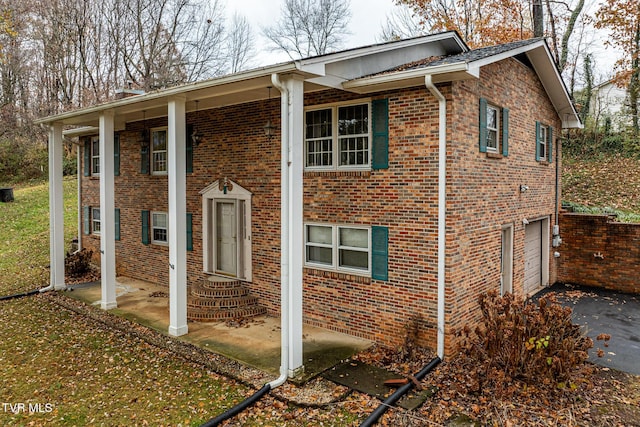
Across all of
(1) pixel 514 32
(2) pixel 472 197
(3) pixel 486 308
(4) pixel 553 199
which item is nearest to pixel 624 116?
(1) pixel 514 32

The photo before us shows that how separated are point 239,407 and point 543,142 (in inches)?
388

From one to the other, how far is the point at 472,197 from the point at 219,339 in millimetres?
4999

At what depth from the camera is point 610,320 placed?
8.89 metres

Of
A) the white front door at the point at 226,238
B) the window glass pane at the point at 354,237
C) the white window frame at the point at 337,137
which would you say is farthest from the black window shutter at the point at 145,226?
the window glass pane at the point at 354,237

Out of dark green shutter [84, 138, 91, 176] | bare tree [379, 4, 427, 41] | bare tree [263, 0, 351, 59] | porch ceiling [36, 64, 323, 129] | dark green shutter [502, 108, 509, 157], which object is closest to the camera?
porch ceiling [36, 64, 323, 129]

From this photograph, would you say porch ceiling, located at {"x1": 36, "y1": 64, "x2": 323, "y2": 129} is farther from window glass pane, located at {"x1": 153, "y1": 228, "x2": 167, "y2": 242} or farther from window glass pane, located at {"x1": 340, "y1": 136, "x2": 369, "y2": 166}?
window glass pane, located at {"x1": 153, "y1": 228, "x2": 167, "y2": 242}

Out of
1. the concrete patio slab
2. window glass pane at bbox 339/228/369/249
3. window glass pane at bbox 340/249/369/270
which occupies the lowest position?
the concrete patio slab

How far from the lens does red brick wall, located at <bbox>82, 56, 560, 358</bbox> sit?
22.8 ft

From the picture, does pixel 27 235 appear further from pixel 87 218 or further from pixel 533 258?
pixel 533 258

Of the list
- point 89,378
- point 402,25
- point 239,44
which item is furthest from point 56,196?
point 402,25

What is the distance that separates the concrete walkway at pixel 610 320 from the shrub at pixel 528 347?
1.44 ft

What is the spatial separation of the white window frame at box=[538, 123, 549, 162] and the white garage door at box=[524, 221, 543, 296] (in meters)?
1.72

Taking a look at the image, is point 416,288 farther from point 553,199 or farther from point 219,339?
point 553,199

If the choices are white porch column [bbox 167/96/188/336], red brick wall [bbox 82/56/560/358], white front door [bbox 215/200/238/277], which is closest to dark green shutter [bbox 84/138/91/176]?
red brick wall [bbox 82/56/560/358]
